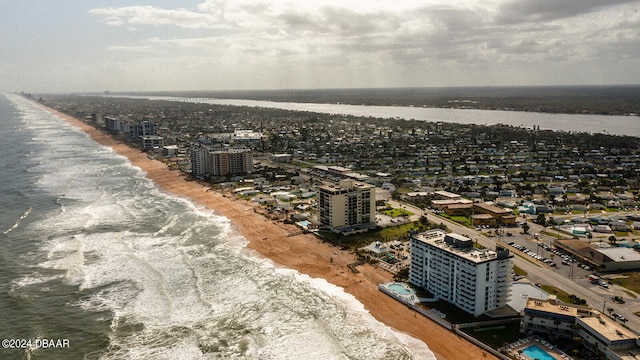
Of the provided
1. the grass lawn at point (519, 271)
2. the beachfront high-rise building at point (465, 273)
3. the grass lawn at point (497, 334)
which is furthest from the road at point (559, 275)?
the grass lawn at point (497, 334)

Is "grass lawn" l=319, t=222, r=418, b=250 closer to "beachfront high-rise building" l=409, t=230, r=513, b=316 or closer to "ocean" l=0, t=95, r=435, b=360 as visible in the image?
"ocean" l=0, t=95, r=435, b=360

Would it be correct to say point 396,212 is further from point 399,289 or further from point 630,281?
point 630,281

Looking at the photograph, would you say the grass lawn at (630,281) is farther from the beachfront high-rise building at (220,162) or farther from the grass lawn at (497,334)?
the beachfront high-rise building at (220,162)

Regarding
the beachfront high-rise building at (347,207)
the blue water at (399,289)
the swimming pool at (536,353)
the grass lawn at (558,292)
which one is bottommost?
the swimming pool at (536,353)

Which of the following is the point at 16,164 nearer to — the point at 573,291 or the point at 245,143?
the point at 245,143

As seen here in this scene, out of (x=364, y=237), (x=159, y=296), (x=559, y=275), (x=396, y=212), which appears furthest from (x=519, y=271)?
(x=159, y=296)

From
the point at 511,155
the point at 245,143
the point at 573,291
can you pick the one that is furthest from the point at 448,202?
the point at 245,143

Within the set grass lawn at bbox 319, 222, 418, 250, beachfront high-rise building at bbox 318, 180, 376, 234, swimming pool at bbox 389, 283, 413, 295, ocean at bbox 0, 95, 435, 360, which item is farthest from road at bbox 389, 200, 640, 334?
ocean at bbox 0, 95, 435, 360
